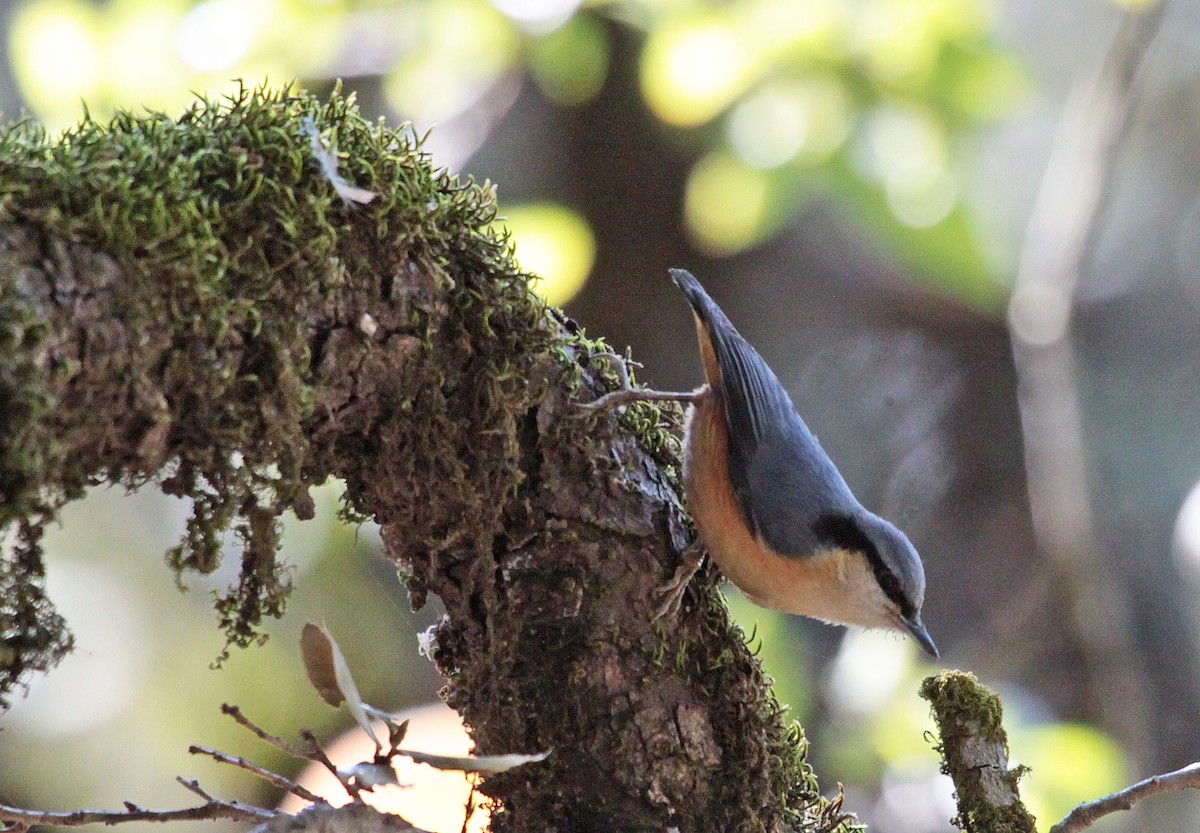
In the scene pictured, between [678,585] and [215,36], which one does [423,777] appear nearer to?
[678,585]

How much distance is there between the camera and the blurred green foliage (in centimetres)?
302

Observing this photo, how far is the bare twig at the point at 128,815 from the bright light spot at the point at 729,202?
247 cm

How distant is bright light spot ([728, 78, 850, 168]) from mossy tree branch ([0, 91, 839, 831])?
1.70 meters

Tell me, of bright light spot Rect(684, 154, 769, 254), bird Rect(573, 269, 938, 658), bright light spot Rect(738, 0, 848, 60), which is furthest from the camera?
bright light spot Rect(684, 154, 769, 254)

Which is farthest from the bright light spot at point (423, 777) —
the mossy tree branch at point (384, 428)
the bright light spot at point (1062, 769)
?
the bright light spot at point (1062, 769)

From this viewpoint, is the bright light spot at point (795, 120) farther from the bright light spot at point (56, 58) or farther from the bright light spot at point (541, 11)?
the bright light spot at point (56, 58)

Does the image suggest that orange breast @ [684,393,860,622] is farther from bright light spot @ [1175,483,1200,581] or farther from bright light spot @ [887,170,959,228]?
bright light spot @ [1175,483,1200,581]

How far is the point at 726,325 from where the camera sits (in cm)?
256

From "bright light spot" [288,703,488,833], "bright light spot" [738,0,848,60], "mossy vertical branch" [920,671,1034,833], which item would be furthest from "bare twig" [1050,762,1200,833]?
"bright light spot" [738,0,848,60]

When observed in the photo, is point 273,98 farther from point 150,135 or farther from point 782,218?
point 782,218


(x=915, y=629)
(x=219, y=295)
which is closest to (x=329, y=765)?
(x=219, y=295)

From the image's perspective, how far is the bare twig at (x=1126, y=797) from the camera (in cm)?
157

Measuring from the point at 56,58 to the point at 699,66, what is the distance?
5.91 ft

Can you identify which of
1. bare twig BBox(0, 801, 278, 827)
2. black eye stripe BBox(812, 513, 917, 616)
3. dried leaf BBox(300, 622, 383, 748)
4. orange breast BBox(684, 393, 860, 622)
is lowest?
bare twig BBox(0, 801, 278, 827)
